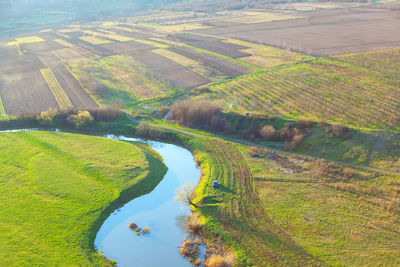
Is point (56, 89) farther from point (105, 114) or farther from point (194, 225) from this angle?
point (194, 225)

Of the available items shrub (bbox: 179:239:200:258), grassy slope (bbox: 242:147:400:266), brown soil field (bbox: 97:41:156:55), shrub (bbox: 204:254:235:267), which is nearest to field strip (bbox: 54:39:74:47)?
brown soil field (bbox: 97:41:156:55)

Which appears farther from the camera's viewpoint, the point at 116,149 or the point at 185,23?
the point at 185,23

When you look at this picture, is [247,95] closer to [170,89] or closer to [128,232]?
[170,89]

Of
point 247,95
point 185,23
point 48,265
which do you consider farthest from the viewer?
point 185,23

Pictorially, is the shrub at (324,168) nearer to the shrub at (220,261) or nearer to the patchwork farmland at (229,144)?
the patchwork farmland at (229,144)

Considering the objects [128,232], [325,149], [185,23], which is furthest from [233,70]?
[185,23]

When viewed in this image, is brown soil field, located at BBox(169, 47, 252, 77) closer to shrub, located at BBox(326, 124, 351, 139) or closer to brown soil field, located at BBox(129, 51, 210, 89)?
brown soil field, located at BBox(129, 51, 210, 89)

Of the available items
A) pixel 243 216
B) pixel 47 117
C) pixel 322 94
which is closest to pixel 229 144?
pixel 243 216
